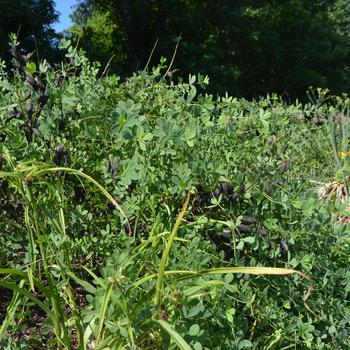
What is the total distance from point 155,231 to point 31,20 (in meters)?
15.7

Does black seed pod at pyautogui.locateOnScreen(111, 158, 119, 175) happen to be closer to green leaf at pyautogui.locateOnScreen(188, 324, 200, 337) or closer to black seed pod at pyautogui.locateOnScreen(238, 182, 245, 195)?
black seed pod at pyautogui.locateOnScreen(238, 182, 245, 195)

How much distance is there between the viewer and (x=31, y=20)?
1659 cm

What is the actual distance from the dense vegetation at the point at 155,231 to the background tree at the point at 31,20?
14432 millimetres

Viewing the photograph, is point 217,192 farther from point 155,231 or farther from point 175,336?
point 175,336

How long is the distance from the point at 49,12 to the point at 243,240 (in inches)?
672

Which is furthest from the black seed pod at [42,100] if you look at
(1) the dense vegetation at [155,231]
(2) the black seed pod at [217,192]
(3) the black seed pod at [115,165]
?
(2) the black seed pod at [217,192]

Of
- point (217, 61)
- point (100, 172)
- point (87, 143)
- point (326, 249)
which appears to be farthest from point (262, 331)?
point (217, 61)

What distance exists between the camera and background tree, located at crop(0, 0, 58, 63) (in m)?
16.8

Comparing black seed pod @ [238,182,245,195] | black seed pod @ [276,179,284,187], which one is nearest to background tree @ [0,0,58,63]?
black seed pod @ [276,179,284,187]

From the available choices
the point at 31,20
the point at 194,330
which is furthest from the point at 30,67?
the point at 31,20

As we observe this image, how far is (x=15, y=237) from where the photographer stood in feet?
7.94

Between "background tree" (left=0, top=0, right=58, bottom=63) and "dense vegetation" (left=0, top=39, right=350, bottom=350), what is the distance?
14.4m

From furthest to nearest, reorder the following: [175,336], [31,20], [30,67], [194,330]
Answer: [31,20]
[30,67]
[194,330]
[175,336]

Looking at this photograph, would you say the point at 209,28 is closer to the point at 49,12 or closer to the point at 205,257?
the point at 49,12
